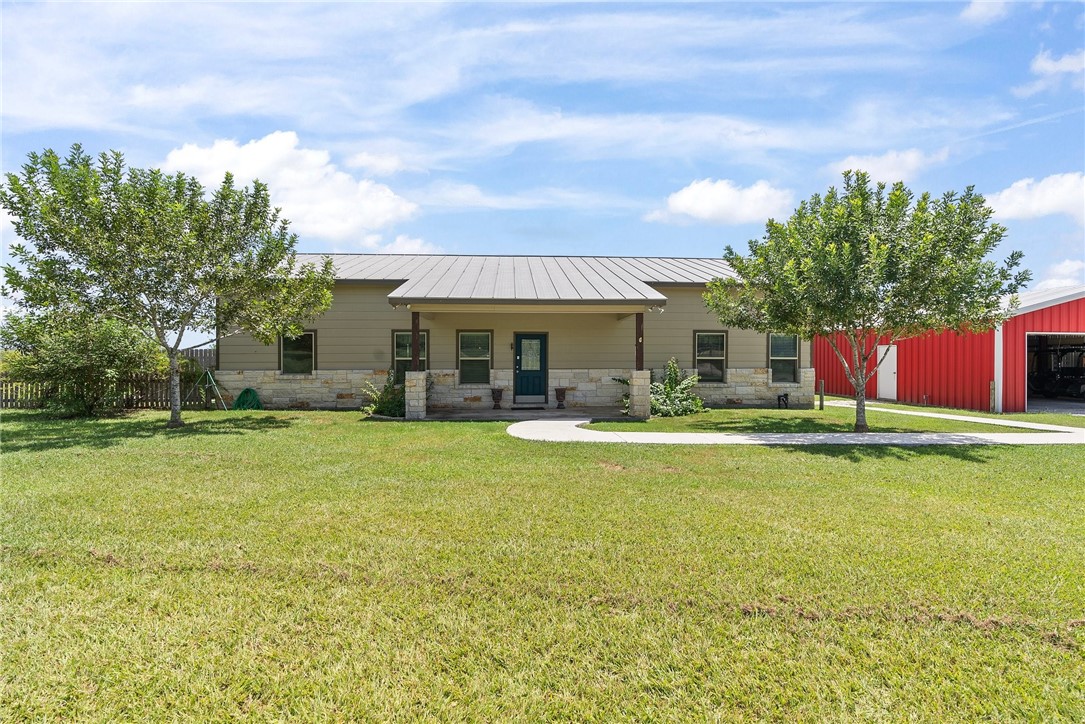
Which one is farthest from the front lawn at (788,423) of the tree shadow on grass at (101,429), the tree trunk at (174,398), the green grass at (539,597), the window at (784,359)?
the tree trunk at (174,398)

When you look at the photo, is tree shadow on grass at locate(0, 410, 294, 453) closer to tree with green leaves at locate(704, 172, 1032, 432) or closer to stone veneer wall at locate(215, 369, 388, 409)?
stone veneer wall at locate(215, 369, 388, 409)

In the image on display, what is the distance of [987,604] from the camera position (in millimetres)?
3326

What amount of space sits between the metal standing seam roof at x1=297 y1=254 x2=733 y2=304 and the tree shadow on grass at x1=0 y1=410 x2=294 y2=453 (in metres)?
4.06

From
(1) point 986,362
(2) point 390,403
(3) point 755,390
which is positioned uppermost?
(1) point 986,362

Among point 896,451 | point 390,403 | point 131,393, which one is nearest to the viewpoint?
point 896,451

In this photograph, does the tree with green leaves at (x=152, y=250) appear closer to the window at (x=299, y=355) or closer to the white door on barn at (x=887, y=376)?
the window at (x=299, y=355)

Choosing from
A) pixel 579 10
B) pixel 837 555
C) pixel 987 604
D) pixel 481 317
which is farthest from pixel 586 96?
pixel 987 604

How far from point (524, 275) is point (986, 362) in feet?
43.0

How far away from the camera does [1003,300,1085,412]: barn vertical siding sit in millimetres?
15289

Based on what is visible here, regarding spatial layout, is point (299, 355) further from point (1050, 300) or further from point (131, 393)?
point (1050, 300)

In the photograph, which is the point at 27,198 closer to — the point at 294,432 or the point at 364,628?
the point at 294,432

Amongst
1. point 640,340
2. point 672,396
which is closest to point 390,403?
Answer: point 640,340

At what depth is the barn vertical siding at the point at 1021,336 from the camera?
15289 mm

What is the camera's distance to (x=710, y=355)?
15.9 metres
